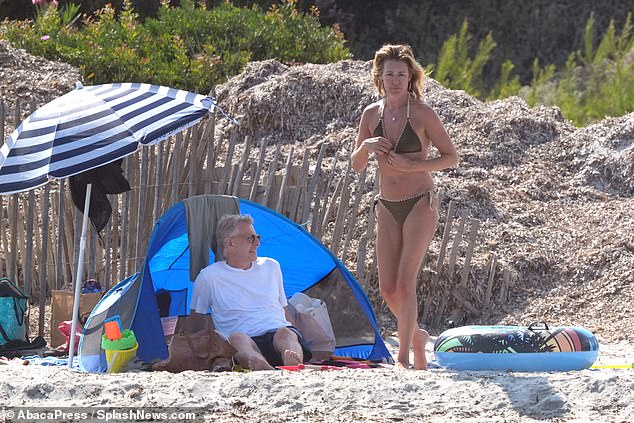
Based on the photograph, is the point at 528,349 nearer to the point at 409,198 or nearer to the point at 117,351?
the point at 409,198

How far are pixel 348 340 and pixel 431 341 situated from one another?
2.66 feet

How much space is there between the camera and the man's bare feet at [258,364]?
525 cm

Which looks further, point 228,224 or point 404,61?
point 228,224

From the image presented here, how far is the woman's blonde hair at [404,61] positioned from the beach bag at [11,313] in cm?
239

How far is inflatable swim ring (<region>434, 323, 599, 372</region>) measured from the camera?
5.04 metres

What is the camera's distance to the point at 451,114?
Result: 9.61 meters

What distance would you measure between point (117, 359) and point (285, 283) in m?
1.34

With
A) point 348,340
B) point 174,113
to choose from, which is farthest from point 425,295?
point 174,113

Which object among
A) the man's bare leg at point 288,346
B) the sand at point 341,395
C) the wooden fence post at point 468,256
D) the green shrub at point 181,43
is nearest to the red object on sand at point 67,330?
the man's bare leg at point 288,346

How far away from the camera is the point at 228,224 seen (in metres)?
5.75

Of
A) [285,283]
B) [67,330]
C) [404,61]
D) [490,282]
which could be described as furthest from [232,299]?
[490,282]

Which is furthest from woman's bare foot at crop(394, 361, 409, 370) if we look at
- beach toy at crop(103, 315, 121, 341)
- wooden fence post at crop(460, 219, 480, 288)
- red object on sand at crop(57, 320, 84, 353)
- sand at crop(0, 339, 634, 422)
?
wooden fence post at crop(460, 219, 480, 288)

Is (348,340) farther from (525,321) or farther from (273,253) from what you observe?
(525,321)

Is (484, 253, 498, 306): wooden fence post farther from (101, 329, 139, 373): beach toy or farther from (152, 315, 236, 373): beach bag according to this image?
(101, 329, 139, 373): beach toy
